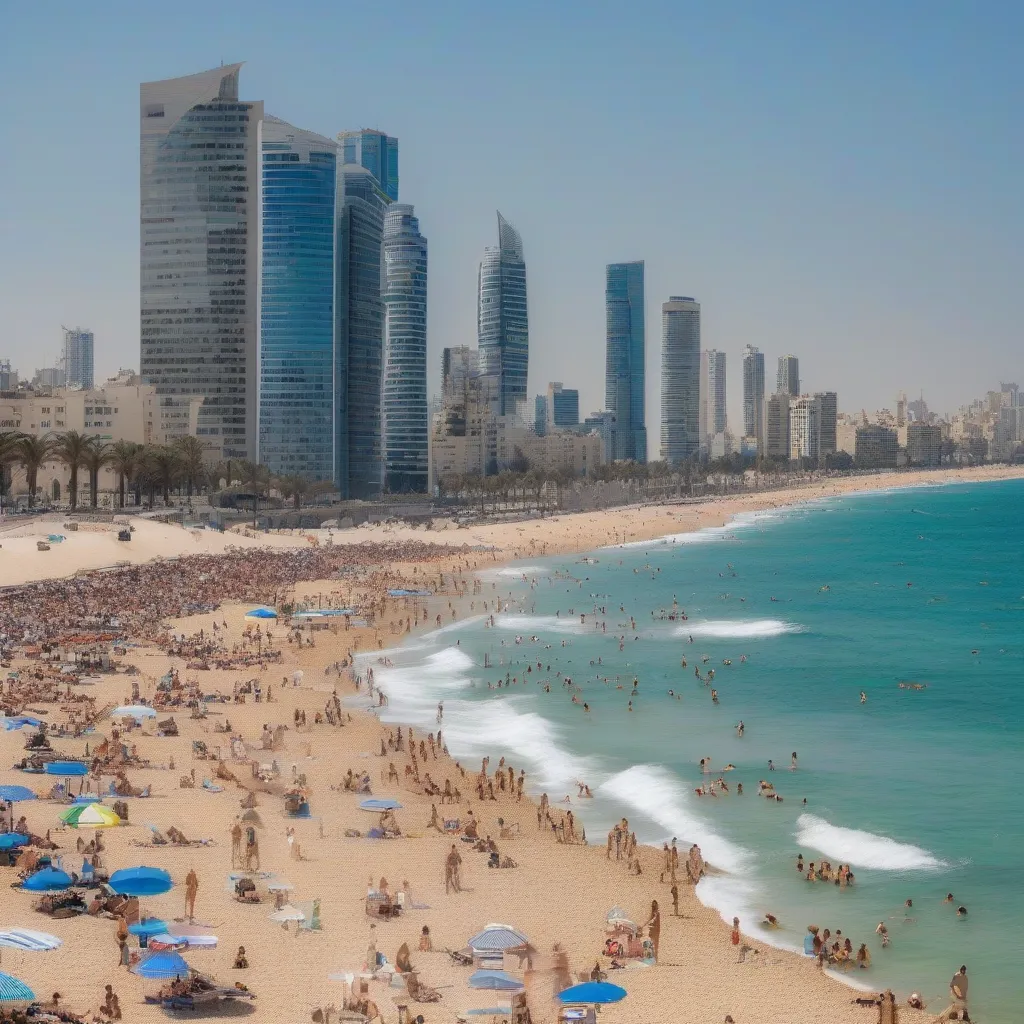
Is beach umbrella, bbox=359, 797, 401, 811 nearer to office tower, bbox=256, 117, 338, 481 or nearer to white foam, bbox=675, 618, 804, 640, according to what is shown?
white foam, bbox=675, 618, 804, 640

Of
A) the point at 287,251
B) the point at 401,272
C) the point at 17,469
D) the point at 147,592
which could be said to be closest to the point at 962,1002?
the point at 147,592

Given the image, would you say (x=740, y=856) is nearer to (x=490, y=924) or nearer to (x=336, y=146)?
(x=490, y=924)

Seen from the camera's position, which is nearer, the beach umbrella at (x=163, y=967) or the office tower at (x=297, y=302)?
the beach umbrella at (x=163, y=967)

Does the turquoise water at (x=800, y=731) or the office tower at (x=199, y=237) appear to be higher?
the office tower at (x=199, y=237)

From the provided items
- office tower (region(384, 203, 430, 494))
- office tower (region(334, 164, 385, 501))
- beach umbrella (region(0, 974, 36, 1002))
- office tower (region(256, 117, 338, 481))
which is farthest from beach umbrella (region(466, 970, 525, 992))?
office tower (region(384, 203, 430, 494))

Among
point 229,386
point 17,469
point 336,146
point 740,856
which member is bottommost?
point 740,856

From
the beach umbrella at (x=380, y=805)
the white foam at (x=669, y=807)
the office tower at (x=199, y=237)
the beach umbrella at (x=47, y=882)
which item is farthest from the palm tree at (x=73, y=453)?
the beach umbrella at (x=47, y=882)

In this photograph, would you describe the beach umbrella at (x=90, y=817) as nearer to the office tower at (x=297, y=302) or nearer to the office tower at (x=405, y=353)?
the office tower at (x=297, y=302)
